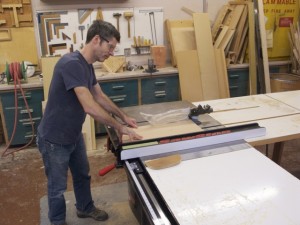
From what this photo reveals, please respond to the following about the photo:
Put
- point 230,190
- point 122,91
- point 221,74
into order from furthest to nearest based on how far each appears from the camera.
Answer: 1. point 221,74
2. point 122,91
3. point 230,190

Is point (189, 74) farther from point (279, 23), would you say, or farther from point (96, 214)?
point (96, 214)

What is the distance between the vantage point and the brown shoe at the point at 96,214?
6.86 feet

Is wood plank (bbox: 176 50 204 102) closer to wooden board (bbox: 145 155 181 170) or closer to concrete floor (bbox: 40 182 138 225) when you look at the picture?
concrete floor (bbox: 40 182 138 225)

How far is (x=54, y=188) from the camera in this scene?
5.79ft

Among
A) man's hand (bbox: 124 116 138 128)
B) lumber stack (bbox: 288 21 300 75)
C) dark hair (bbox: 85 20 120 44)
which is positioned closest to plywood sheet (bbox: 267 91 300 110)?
man's hand (bbox: 124 116 138 128)

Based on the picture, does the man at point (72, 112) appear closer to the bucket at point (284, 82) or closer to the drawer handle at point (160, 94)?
the drawer handle at point (160, 94)

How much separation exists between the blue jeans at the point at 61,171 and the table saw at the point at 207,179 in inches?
12.4

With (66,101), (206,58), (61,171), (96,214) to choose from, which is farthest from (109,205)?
(206,58)

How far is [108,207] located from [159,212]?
1.29 m

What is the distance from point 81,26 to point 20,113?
3.85 ft

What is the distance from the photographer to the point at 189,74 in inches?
135

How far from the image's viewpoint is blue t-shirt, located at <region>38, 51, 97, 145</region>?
1.51 meters

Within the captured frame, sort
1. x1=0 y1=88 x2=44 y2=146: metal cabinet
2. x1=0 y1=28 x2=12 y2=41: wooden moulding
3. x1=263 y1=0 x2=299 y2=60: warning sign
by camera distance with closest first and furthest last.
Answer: x1=0 y1=88 x2=44 y2=146: metal cabinet → x1=0 y1=28 x2=12 y2=41: wooden moulding → x1=263 y1=0 x2=299 y2=60: warning sign

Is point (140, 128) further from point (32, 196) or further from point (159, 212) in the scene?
point (32, 196)
